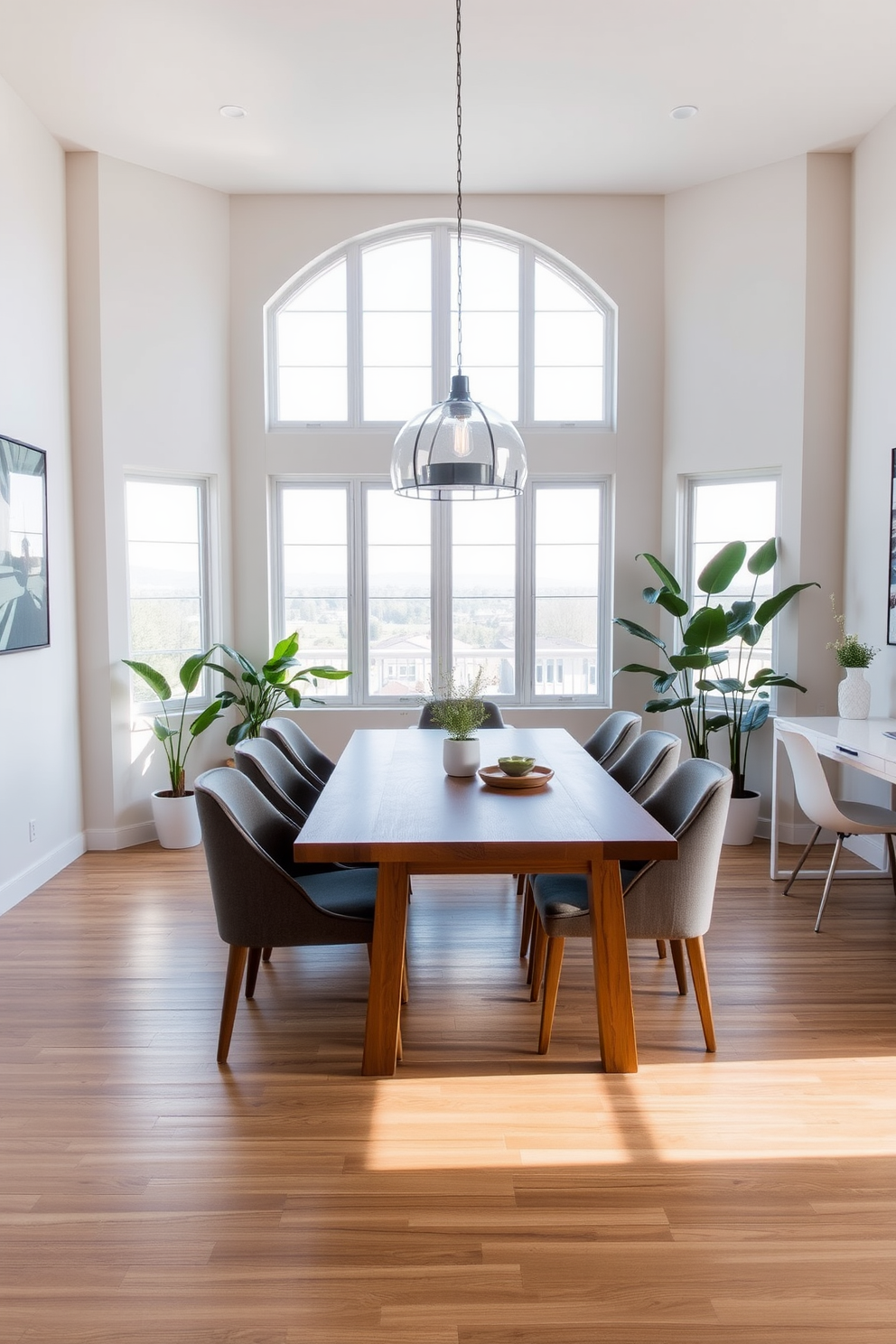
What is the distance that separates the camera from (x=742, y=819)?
545 cm

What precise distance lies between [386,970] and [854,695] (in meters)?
3.00

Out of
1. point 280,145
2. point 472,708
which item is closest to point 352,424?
point 280,145

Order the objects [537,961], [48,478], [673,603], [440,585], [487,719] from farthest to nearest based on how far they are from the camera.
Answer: [440,585] → [673,603] → [487,719] → [48,478] → [537,961]

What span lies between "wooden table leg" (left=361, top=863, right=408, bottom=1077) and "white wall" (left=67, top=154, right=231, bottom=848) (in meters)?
3.11

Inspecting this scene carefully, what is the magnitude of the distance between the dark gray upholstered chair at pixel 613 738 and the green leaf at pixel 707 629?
1052 mm

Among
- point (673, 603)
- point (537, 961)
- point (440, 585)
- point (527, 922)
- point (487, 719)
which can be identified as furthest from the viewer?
point (440, 585)

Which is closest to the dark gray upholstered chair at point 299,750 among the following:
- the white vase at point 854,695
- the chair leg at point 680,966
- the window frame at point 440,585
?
the chair leg at point 680,966

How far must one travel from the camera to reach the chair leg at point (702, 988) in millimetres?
2955

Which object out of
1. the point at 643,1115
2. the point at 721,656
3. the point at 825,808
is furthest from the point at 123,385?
the point at 643,1115

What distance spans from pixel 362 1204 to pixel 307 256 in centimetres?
536

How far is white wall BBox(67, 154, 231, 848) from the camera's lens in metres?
5.20

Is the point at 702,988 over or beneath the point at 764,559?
beneath

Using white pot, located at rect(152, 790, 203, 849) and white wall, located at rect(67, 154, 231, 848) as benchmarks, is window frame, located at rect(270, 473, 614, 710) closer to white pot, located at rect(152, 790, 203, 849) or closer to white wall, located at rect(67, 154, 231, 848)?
white wall, located at rect(67, 154, 231, 848)

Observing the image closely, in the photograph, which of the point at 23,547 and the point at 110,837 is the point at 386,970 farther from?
the point at 110,837
